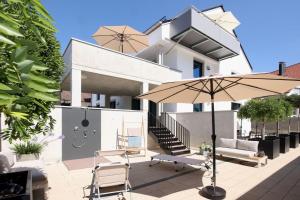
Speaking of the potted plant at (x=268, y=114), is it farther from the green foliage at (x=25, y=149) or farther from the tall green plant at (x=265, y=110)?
the green foliage at (x=25, y=149)

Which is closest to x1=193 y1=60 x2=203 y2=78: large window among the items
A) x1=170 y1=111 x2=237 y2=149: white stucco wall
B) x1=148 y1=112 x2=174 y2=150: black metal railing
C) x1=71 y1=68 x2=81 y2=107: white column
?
x1=170 y1=111 x2=237 y2=149: white stucco wall

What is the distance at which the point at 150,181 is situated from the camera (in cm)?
564

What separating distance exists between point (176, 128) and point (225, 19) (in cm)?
892

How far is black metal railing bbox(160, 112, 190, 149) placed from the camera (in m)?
11.3

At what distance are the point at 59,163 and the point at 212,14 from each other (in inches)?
548

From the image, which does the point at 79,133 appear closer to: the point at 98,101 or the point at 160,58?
the point at 160,58

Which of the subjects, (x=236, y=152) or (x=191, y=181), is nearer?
(x=191, y=181)

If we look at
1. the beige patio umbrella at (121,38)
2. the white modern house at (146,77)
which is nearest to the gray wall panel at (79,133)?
the white modern house at (146,77)

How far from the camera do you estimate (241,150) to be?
25.9ft

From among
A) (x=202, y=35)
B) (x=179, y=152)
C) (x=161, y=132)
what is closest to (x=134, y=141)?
(x=161, y=132)

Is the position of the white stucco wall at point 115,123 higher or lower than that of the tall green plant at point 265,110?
A: lower

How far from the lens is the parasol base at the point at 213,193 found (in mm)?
4449

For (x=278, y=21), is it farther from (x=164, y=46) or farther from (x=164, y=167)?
(x=164, y=167)

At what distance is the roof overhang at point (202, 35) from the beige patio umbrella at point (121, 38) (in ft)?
6.89
